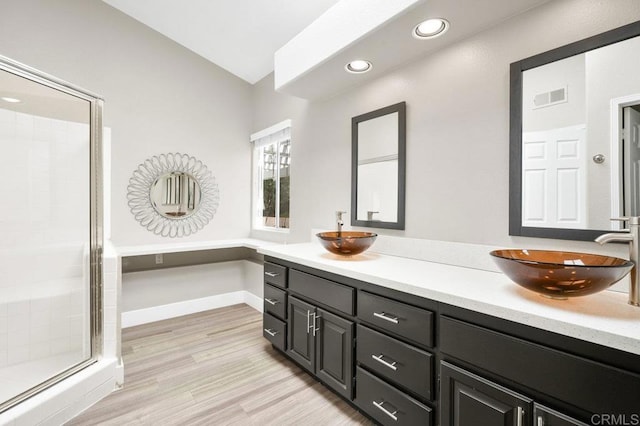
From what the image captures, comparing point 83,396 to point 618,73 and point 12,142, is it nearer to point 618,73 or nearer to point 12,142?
point 12,142

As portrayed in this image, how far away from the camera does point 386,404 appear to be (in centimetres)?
154

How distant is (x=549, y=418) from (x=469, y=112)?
5.08 ft

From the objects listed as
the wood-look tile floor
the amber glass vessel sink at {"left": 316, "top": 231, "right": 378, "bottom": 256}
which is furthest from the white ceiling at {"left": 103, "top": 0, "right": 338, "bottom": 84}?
the wood-look tile floor

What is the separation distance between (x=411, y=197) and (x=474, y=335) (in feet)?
3.63

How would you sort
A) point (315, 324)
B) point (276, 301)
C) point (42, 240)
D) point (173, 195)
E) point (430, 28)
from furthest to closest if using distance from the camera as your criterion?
point (173, 195) → point (276, 301) → point (42, 240) → point (315, 324) → point (430, 28)

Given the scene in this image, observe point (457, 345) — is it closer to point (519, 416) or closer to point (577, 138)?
point (519, 416)

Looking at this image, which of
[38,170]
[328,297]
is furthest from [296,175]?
[38,170]

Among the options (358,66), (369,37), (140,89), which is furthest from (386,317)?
(140,89)

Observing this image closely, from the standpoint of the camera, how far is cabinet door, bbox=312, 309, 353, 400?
1.76 m

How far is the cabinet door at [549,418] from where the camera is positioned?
945mm

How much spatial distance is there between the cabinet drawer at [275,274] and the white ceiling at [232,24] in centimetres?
220

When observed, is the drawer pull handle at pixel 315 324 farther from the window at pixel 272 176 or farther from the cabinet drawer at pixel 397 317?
the window at pixel 272 176

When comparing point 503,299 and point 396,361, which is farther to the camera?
point 396,361

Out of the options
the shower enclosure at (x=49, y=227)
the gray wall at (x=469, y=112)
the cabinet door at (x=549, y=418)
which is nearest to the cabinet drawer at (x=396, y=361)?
the cabinet door at (x=549, y=418)
